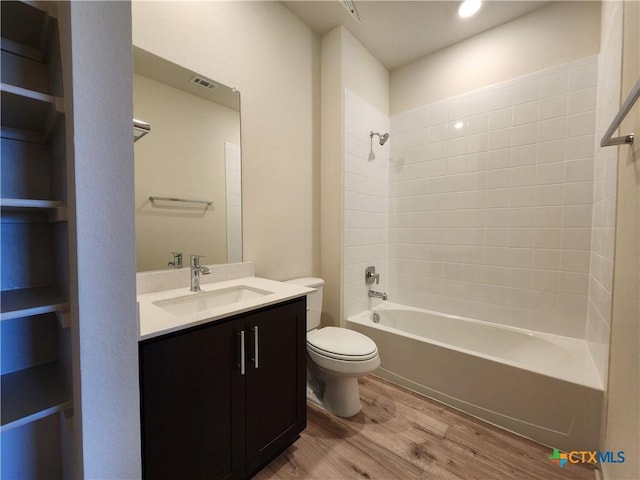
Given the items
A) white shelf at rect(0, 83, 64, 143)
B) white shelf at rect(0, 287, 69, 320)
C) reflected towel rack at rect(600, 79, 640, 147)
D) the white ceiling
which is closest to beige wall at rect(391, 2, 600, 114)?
the white ceiling

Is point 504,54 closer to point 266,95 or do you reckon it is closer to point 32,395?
point 266,95

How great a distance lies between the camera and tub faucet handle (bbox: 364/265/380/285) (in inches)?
96.3

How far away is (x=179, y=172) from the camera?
4.80 feet

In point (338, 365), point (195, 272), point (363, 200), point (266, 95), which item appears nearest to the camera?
point (195, 272)

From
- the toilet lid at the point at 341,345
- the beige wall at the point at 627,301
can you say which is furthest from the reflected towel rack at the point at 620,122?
the toilet lid at the point at 341,345

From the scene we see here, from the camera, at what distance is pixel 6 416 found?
2.22 feet

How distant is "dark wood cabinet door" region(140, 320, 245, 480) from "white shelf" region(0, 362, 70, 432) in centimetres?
21

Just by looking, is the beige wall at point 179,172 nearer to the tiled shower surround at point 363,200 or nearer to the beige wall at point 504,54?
the tiled shower surround at point 363,200

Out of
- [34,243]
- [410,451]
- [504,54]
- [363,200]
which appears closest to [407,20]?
[504,54]

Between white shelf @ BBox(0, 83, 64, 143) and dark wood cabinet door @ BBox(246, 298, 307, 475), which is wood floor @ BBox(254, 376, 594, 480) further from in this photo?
white shelf @ BBox(0, 83, 64, 143)

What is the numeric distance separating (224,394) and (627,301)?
5.24ft

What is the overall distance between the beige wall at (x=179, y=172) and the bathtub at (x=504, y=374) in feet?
4.36

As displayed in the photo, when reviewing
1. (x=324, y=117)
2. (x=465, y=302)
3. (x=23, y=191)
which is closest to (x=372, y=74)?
(x=324, y=117)

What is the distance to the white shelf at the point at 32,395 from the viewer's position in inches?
26.9
